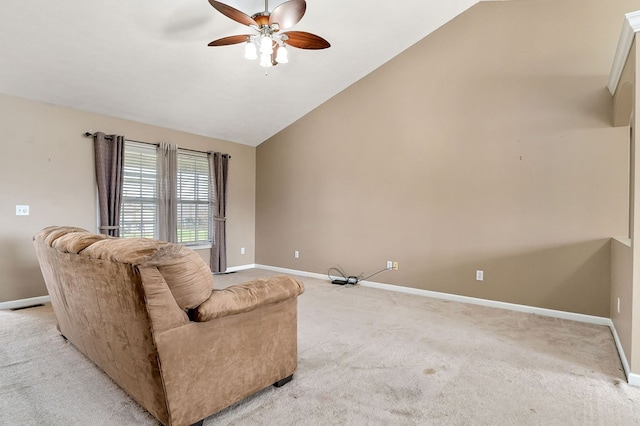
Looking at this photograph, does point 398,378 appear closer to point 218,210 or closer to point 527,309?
point 527,309

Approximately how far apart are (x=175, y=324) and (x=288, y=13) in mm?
2285

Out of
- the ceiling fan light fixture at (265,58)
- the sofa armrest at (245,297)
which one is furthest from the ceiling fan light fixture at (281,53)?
the sofa armrest at (245,297)

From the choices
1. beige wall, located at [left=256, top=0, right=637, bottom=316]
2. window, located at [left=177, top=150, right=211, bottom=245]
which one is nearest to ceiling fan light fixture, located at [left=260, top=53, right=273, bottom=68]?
beige wall, located at [left=256, top=0, right=637, bottom=316]

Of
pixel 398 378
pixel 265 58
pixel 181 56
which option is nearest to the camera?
pixel 398 378

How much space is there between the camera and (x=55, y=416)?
1841 mm

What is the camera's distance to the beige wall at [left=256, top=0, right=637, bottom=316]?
3.46 metres

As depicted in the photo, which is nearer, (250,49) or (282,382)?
(282,382)

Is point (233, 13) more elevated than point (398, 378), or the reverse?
point (233, 13)

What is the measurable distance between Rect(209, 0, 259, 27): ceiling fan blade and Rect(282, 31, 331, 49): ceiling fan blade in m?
0.32

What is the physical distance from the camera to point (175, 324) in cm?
160

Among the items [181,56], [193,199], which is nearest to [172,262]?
[181,56]

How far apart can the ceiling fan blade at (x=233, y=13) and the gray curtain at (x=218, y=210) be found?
10.7ft

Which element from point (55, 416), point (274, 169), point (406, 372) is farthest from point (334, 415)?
point (274, 169)

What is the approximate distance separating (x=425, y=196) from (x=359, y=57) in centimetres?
206
